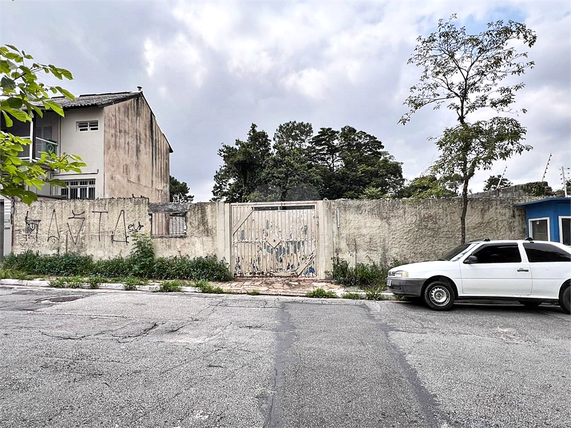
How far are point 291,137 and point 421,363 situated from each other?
4667 cm

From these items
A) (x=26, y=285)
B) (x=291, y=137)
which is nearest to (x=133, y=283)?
(x=26, y=285)

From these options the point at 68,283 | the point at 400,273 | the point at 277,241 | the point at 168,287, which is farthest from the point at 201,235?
the point at 400,273

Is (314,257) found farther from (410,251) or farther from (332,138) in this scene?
(332,138)

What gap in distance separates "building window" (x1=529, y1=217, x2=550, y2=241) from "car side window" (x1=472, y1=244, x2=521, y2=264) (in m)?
2.83

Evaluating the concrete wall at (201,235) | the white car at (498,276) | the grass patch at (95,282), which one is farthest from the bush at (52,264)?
the white car at (498,276)

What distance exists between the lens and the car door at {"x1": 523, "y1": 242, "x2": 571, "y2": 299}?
675 cm

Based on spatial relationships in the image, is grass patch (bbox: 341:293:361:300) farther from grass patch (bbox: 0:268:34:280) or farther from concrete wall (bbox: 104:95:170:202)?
concrete wall (bbox: 104:95:170:202)

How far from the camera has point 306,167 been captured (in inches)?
1388

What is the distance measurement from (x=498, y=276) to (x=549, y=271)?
3.22 ft

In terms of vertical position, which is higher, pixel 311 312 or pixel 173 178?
pixel 173 178

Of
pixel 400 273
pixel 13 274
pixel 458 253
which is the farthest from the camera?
pixel 13 274

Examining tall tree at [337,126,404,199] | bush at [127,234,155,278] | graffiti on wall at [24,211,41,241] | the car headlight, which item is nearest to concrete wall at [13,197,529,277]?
bush at [127,234,155,278]

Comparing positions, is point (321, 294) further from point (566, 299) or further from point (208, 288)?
point (566, 299)

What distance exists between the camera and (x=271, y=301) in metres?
7.92
